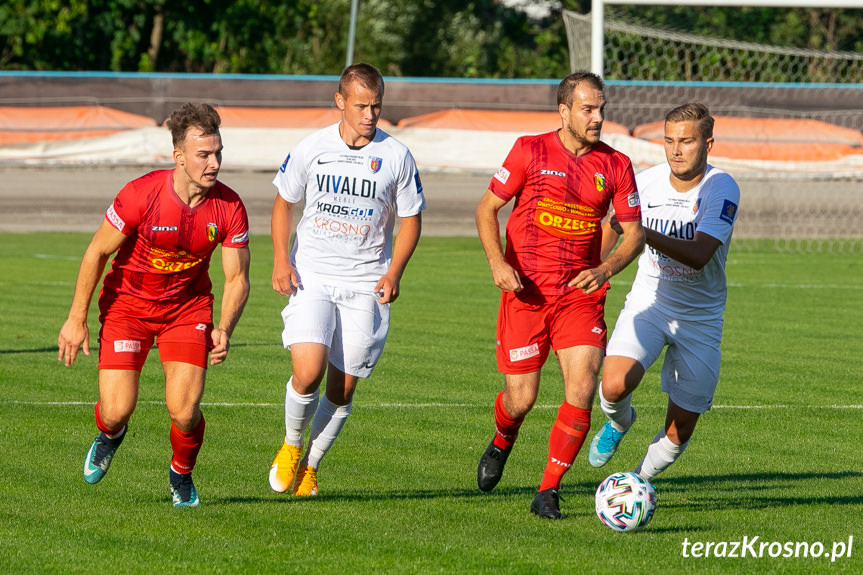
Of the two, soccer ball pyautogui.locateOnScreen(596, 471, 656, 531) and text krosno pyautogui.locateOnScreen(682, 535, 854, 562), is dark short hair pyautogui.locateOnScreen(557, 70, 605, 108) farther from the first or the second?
text krosno pyautogui.locateOnScreen(682, 535, 854, 562)

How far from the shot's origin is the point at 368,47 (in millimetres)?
38594

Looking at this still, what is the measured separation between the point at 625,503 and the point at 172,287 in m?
2.61

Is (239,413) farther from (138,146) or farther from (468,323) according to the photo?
(138,146)

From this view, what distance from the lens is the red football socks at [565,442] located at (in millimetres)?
6543

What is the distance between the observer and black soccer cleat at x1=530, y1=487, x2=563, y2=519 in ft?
21.1

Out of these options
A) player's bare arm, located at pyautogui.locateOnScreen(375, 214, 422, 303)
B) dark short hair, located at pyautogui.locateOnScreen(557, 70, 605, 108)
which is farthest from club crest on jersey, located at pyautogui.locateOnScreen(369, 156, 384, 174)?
dark short hair, located at pyautogui.locateOnScreen(557, 70, 605, 108)

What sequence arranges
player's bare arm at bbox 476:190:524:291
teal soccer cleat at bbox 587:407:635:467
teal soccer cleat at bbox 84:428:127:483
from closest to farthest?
player's bare arm at bbox 476:190:524:291 → teal soccer cleat at bbox 84:428:127:483 → teal soccer cleat at bbox 587:407:635:467

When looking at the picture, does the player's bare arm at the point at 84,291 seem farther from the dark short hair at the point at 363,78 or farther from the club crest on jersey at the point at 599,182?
the club crest on jersey at the point at 599,182

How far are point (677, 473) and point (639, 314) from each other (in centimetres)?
121

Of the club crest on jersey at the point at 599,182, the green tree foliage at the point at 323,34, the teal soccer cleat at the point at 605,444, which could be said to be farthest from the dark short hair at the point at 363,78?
the green tree foliage at the point at 323,34

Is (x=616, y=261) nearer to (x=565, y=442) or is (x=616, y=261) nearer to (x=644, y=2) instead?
(x=565, y=442)

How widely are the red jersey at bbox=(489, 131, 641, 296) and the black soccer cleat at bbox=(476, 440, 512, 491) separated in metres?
0.97

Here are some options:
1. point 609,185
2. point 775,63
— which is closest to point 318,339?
point 609,185

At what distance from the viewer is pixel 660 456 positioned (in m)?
7.20
